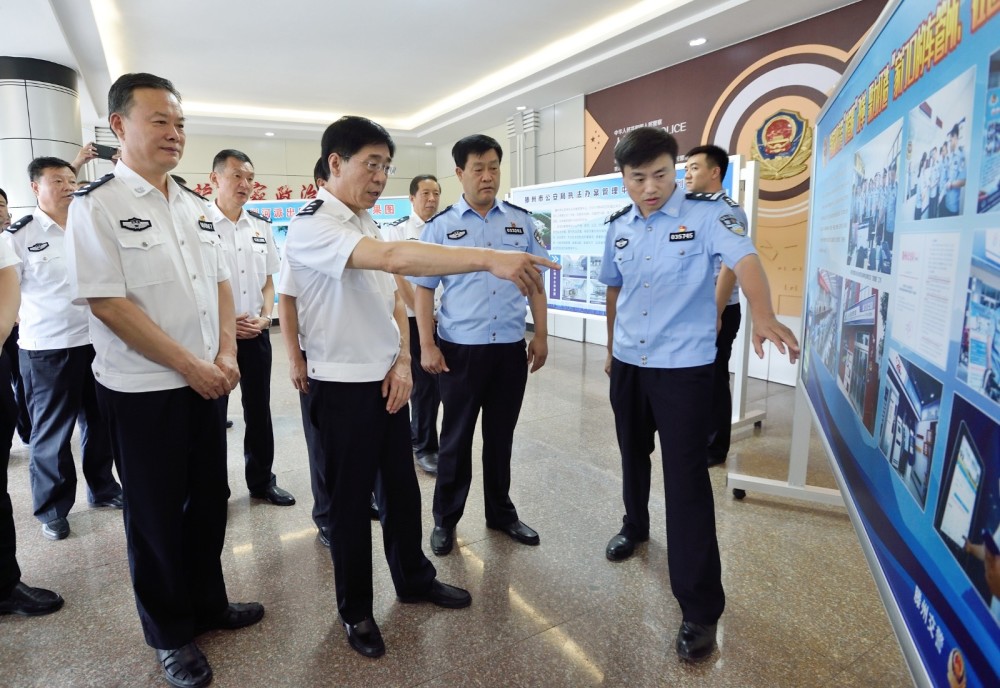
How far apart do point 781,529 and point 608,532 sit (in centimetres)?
76

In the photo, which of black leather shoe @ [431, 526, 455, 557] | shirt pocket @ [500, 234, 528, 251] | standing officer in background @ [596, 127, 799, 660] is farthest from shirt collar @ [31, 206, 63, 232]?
standing officer in background @ [596, 127, 799, 660]

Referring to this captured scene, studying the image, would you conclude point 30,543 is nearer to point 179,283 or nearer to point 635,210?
point 179,283

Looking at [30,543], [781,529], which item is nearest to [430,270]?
[781,529]

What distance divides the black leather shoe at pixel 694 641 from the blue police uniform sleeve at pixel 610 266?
1.20 m

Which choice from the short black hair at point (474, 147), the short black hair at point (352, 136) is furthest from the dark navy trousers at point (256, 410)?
the short black hair at point (352, 136)

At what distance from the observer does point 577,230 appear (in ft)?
17.1

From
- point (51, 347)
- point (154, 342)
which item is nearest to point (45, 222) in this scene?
point (51, 347)

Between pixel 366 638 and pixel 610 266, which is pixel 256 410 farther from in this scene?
pixel 610 266

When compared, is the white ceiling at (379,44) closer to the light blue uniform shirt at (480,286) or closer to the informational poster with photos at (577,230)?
the informational poster with photos at (577,230)

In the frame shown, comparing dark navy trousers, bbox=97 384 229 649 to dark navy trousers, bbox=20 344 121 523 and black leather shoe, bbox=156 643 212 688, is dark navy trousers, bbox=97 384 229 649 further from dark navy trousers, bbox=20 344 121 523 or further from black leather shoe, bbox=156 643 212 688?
dark navy trousers, bbox=20 344 121 523

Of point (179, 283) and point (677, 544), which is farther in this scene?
point (677, 544)

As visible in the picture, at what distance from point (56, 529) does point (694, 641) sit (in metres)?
2.67

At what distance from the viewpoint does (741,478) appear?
291 centimetres

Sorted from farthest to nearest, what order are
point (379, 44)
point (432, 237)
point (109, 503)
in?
point (379, 44) < point (109, 503) < point (432, 237)
